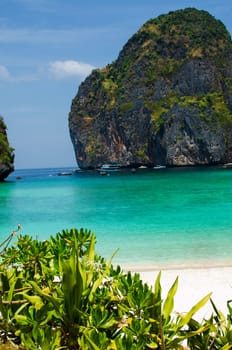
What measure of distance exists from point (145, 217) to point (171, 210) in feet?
8.52

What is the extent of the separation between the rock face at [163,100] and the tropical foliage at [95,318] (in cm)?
9375

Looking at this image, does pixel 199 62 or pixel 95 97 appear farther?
pixel 95 97

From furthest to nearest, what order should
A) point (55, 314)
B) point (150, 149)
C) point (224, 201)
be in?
point (150, 149) < point (224, 201) < point (55, 314)

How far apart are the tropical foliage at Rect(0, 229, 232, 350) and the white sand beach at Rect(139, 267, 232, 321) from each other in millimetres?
2198

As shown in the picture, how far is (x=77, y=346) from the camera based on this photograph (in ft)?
9.71

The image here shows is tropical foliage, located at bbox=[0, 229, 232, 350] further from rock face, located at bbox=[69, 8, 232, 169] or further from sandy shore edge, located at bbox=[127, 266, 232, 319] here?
rock face, located at bbox=[69, 8, 232, 169]

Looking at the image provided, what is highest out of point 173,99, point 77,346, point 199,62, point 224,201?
point 199,62

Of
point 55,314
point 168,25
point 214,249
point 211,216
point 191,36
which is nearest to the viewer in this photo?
point 55,314

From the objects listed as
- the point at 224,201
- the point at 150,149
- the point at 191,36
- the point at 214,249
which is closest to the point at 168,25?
the point at 191,36

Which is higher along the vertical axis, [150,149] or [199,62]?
[199,62]

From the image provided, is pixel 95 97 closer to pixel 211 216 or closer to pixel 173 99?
pixel 173 99

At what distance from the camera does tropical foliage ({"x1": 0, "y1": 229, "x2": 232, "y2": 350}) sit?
2703 millimetres

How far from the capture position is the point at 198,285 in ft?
23.7

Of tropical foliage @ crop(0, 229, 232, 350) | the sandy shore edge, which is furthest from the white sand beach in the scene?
tropical foliage @ crop(0, 229, 232, 350)
